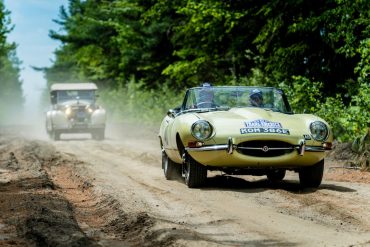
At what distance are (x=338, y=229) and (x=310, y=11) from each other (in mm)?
12055

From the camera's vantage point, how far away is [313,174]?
984 centimetres

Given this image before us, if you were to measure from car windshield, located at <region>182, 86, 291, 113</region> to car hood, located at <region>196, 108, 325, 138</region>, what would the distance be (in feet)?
1.87

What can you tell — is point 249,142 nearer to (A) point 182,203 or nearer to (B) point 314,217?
(A) point 182,203

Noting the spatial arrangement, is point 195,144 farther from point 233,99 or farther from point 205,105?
point 233,99

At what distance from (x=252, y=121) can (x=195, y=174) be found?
42.5 inches

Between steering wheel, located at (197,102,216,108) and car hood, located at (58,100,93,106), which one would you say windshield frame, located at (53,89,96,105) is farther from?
steering wheel, located at (197,102,216,108)

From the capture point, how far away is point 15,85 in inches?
5241

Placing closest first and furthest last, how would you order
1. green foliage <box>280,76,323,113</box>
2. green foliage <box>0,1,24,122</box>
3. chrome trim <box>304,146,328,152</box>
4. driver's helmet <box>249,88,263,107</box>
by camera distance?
chrome trim <box>304,146,328,152</box>
driver's helmet <box>249,88,263,107</box>
green foliage <box>280,76,323,113</box>
green foliage <box>0,1,24,122</box>

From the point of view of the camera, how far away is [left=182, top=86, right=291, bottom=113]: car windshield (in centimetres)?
1078

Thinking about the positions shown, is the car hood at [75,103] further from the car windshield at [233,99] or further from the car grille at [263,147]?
the car grille at [263,147]

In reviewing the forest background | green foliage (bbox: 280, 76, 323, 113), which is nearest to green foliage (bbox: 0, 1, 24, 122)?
the forest background

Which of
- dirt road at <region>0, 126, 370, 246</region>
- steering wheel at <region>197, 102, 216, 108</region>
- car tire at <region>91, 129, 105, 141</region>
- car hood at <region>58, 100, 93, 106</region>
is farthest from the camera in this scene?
car hood at <region>58, 100, 93, 106</region>

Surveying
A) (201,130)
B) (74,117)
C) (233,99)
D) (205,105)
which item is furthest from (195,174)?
(74,117)

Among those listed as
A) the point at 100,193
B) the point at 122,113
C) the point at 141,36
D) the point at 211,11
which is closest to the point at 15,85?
the point at 122,113
